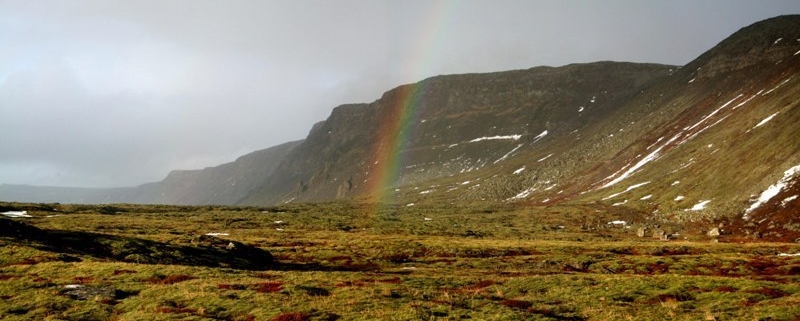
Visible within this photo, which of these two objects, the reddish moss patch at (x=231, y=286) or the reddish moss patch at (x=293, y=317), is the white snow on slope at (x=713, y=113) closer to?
the reddish moss patch at (x=231, y=286)

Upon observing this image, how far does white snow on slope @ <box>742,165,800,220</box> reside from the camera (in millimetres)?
→ 110500

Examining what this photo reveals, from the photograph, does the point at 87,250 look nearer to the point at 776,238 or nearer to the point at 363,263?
the point at 363,263

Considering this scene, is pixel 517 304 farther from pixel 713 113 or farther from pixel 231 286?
pixel 713 113

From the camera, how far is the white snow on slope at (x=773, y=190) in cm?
11050

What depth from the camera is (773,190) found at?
111625 mm

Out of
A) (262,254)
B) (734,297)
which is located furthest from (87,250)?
(734,297)

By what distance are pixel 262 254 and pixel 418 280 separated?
32161 mm

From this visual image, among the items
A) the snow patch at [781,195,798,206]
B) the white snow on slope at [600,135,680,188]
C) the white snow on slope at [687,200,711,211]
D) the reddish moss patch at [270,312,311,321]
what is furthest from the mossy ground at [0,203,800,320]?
the white snow on slope at [600,135,680,188]

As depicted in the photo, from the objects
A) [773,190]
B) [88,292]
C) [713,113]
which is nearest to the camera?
[88,292]

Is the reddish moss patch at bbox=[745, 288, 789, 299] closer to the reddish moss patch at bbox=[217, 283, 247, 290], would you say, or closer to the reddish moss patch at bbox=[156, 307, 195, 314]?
the reddish moss patch at bbox=[217, 283, 247, 290]

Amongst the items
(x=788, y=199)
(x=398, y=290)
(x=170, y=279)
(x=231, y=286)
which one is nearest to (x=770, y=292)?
(x=398, y=290)

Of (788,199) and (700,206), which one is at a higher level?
(788,199)

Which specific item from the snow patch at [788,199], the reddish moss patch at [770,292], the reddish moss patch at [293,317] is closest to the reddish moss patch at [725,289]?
the reddish moss patch at [770,292]

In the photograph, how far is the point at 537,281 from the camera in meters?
41.1
